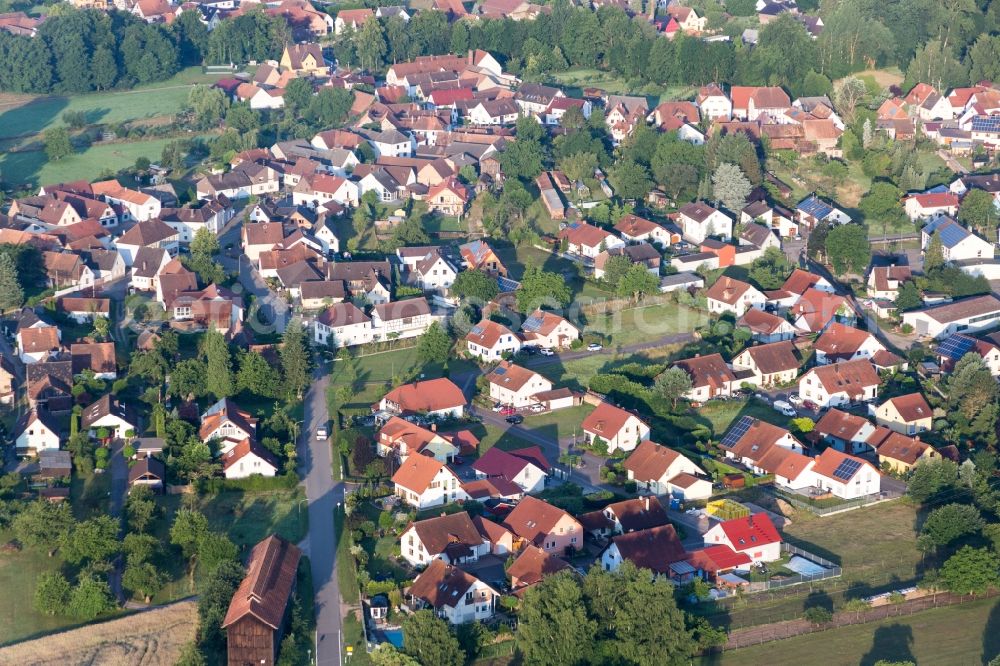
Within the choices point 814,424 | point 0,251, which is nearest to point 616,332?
point 814,424

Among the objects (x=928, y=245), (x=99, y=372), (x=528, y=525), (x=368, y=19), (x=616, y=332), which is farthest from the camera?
(x=368, y=19)

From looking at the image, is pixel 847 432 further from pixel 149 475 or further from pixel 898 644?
pixel 149 475

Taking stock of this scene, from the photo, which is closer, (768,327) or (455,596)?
(455,596)

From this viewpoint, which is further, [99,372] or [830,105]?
[830,105]

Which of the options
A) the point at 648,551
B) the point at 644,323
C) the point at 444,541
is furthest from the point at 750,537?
the point at 644,323

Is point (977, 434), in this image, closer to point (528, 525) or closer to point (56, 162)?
point (528, 525)

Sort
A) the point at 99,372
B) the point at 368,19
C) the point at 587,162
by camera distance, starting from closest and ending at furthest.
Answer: the point at 99,372 < the point at 587,162 < the point at 368,19
